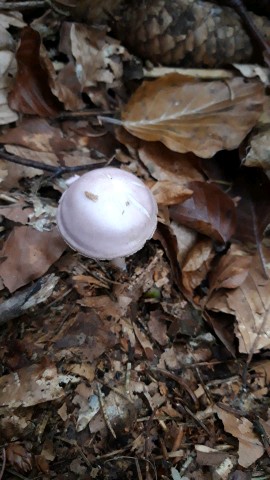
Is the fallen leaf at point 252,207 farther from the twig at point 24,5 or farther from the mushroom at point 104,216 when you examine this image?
the twig at point 24,5

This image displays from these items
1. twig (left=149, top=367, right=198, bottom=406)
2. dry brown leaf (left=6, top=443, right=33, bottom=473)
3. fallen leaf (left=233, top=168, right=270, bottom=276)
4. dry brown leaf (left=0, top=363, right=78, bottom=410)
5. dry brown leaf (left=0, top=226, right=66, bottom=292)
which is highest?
dry brown leaf (left=0, top=226, right=66, bottom=292)

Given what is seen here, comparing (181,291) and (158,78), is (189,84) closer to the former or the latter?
(158,78)

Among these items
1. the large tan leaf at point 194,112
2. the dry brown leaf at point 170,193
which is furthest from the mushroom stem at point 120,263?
the large tan leaf at point 194,112

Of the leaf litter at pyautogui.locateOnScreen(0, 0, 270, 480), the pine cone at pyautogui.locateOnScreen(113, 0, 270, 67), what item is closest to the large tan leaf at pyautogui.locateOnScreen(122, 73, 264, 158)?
the leaf litter at pyautogui.locateOnScreen(0, 0, 270, 480)

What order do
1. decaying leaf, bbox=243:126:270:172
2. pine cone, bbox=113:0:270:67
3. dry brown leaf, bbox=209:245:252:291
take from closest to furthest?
dry brown leaf, bbox=209:245:252:291 < decaying leaf, bbox=243:126:270:172 < pine cone, bbox=113:0:270:67

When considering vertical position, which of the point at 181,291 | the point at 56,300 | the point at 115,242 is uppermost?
the point at 115,242

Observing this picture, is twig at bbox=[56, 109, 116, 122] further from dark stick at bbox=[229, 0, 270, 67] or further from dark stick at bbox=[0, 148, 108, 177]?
dark stick at bbox=[229, 0, 270, 67]

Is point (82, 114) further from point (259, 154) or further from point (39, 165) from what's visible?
point (259, 154)

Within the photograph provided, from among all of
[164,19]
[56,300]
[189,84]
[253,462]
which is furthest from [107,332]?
[164,19]
